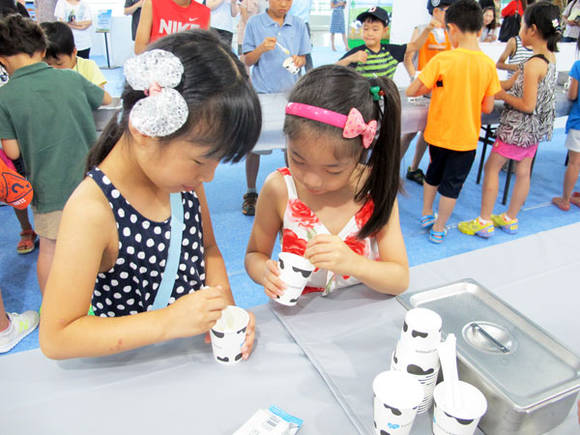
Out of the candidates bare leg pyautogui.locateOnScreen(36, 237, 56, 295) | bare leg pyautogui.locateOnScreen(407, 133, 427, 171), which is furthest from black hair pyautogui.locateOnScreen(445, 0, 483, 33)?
bare leg pyautogui.locateOnScreen(36, 237, 56, 295)

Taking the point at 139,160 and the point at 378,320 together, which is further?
the point at 378,320

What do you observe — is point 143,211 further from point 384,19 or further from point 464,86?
point 384,19

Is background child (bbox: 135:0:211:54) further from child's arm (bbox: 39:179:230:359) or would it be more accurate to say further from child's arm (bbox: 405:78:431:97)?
child's arm (bbox: 39:179:230:359)

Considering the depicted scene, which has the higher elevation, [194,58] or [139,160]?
[194,58]

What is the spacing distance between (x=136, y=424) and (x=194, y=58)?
63 centimetres

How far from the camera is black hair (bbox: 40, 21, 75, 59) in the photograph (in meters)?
2.21

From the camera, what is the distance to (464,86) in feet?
8.14

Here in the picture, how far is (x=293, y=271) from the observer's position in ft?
2.67

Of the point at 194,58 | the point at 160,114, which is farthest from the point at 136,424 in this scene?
the point at 194,58

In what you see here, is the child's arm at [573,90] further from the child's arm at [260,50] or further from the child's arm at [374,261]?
the child's arm at [374,261]

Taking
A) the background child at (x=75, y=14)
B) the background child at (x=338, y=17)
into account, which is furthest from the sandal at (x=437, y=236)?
the background child at (x=338, y=17)

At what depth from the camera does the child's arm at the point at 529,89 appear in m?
2.55

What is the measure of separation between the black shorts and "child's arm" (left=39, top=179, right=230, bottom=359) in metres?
2.31

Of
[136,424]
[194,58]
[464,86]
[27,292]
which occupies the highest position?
[194,58]
